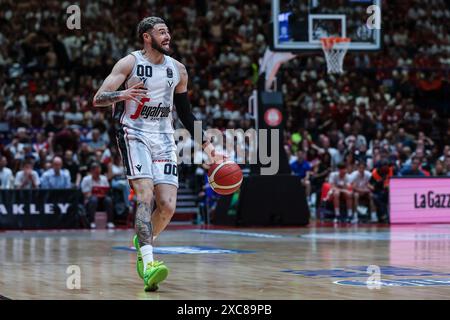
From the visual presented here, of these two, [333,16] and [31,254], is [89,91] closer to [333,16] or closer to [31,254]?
[333,16]

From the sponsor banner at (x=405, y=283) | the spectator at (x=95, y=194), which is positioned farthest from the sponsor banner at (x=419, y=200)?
the sponsor banner at (x=405, y=283)

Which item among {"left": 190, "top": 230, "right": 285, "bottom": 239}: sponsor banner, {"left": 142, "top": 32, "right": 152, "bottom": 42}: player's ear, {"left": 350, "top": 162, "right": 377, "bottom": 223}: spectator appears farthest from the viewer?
{"left": 350, "top": 162, "right": 377, "bottom": 223}: spectator

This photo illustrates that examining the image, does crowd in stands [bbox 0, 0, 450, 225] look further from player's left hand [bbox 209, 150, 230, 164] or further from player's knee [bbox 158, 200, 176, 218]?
player's knee [bbox 158, 200, 176, 218]

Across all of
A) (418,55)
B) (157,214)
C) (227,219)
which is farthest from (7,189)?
(418,55)

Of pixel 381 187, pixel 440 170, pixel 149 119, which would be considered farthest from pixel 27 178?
pixel 149 119

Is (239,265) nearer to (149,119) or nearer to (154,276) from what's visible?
(149,119)

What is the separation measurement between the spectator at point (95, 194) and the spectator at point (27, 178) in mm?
1012

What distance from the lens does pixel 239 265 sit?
10578 mm

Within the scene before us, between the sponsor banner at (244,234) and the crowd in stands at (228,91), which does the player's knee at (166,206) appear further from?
the crowd in stands at (228,91)

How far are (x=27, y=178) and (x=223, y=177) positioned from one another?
11865mm

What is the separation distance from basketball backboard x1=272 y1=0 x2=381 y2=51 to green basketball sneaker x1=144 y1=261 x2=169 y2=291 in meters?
11.9

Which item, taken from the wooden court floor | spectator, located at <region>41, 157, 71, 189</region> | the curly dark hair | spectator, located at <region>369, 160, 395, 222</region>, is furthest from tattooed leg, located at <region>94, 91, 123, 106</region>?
spectator, located at <region>369, 160, 395, 222</region>

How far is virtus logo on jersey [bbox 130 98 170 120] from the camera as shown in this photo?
862 cm

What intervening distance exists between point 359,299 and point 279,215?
42.1 feet
